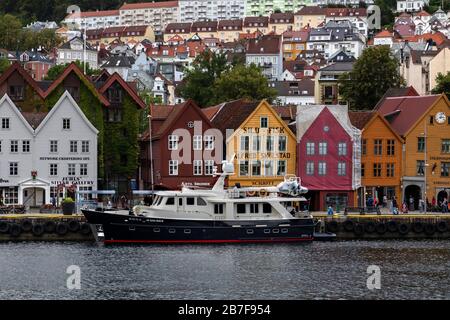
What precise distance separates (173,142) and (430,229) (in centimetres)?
2263

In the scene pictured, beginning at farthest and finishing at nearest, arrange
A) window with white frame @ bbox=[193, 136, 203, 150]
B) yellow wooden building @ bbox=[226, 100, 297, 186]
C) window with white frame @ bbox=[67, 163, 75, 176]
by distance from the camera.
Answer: window with white frame @ bbox=[193, 136, 203, 150]
yellow wooden building @ bbox=[226, 100, 297, 186]
window with white frame @ bbox=[67, 163, 75, 176]

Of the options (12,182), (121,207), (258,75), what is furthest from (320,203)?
(258,75)

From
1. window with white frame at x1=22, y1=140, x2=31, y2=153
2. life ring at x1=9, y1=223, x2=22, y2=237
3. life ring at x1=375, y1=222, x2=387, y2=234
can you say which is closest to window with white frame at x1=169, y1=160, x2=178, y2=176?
window with white frame at x1=22, y1=140, x2=31, y2=153

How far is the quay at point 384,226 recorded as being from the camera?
3142 inches

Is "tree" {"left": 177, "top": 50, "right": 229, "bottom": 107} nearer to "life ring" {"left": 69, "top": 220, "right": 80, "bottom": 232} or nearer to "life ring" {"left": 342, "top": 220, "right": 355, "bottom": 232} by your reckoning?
"life ring" {"left": 342, "top": 220, "right": 355, "bottom": 232}

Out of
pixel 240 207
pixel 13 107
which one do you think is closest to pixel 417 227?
pixel 240 207

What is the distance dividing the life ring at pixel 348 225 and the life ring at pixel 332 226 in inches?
18.2

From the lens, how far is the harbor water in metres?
54.8

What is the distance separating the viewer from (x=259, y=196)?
262ft

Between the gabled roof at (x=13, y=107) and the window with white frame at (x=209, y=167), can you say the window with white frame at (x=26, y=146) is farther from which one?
the window with white frame at (x=209, y=167)

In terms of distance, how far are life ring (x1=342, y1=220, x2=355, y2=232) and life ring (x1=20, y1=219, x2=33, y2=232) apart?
2029 cm

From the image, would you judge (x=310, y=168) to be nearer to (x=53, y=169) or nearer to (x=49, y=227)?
(x=53, y=169)

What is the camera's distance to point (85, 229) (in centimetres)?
7694
